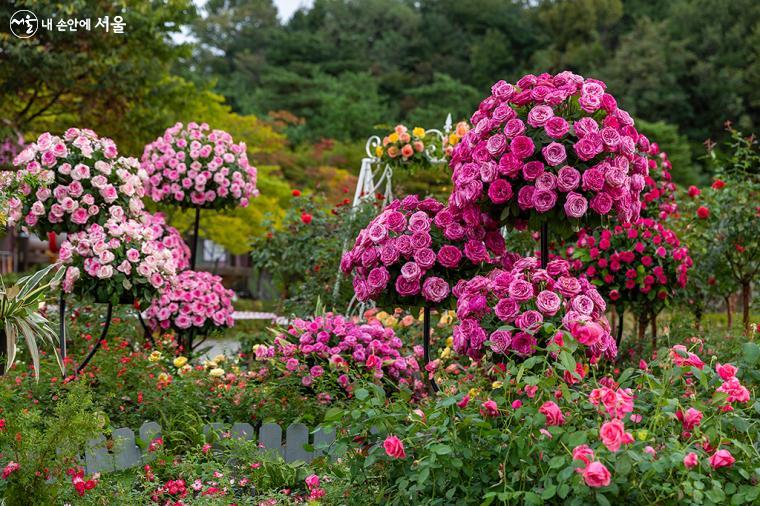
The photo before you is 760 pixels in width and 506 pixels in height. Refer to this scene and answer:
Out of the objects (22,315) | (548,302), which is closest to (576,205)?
(548,302)

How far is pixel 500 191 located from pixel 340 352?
1.31 m

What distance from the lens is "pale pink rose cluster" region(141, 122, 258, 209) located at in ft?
19.7

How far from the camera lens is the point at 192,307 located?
17.7 ft

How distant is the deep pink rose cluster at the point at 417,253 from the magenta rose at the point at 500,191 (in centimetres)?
24

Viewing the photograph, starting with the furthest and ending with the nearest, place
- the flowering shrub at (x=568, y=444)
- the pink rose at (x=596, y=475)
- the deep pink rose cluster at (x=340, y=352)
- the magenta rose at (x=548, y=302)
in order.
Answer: the deep pink rose cluster at (x=340, y=352) < the magenta rose at (x=548, y=302) < the flowering shrub at (x=568, y=444) < the pink rose at (x=596, y=475)

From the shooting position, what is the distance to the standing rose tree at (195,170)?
6000mm

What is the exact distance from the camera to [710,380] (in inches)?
95.3

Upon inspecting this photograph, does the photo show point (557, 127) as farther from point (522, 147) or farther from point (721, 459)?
point (721, 459)

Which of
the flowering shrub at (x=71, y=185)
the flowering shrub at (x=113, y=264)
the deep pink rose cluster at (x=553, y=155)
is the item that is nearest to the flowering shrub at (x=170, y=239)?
the flowering shrub at (x=71, y=185)

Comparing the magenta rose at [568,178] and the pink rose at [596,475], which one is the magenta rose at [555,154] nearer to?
the magenta rose at [568,178]

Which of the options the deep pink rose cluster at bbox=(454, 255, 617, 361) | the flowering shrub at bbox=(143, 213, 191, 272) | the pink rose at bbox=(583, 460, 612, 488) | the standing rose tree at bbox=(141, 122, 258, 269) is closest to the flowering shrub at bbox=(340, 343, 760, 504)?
the pink rose at bbox=(583, 460, 612, 488)

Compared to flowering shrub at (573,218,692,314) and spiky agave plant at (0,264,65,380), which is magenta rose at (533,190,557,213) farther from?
flowering shrub at (573,218,692,314)

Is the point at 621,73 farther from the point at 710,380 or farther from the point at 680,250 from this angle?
the point at 710,380

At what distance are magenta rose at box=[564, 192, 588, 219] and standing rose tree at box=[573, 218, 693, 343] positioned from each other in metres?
2.30
